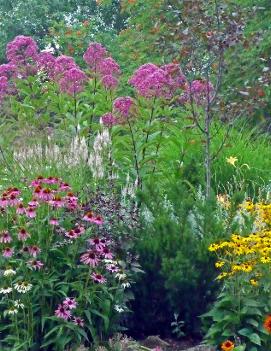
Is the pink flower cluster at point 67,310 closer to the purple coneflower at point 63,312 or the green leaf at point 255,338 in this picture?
the purple coneflower at point 63,312

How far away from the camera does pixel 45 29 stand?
2538 cm

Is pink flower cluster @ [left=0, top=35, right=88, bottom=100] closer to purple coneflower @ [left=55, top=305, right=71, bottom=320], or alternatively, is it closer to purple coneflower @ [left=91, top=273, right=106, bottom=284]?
purple coneflower @ [left=91, top=273, right=106, bottom=284]

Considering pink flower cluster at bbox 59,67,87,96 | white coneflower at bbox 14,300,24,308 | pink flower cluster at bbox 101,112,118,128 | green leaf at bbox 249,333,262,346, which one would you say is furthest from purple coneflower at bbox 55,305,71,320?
pink flower cluster at bbox 59,67,87,96

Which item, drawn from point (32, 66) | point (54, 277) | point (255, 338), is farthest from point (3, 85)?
point (255, 338)

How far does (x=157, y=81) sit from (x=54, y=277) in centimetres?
274

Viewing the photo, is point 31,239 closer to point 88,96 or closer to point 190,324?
point 190,324

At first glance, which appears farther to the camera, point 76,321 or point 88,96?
point 88,96

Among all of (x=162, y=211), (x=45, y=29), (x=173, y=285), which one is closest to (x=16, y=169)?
(x=162, y=211)

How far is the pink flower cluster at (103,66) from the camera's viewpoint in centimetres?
791

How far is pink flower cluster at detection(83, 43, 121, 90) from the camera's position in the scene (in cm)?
791

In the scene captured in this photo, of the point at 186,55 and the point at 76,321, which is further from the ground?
the point at 186,55

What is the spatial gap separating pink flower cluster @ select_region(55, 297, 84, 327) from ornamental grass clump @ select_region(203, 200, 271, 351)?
0.78m

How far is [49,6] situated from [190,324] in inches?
823

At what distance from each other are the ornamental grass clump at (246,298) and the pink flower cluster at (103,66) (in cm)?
322
